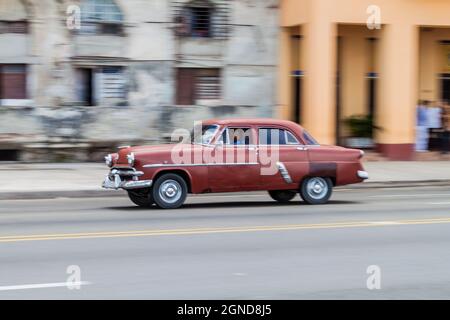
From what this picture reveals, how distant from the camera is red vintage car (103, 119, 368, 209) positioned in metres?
14.8

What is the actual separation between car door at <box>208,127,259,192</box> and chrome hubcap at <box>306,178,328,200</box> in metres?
1.15

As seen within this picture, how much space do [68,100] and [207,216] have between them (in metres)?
11.3

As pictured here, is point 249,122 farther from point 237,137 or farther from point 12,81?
point 12,81

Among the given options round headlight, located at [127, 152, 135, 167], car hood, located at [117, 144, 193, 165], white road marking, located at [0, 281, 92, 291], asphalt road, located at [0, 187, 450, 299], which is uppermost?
car hood, located at [117, 144, 193, 165]

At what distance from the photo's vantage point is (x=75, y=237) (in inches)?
449

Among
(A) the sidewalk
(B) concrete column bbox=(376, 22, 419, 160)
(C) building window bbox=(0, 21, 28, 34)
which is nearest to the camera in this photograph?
(A) the sidewalk

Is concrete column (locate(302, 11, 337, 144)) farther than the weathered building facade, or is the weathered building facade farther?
concrete column (locate(302, 11, 337, 144))

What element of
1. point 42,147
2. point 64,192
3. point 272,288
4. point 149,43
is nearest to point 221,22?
point 149,43

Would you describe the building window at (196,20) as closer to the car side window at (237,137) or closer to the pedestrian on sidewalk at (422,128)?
the pedestrian on sidewalk at (422,128)

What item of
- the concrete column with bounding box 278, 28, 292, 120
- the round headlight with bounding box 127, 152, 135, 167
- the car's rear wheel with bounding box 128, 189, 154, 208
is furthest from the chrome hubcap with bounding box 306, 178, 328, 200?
the concrete column with bounding box 278, 28, 292, 120

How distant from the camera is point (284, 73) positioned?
26344mm

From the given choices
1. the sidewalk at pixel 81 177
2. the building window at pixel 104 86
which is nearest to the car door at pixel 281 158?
the sidewalk at pixel 81 177

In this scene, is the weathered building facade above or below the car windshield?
above

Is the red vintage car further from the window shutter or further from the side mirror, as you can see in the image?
the window shutter
